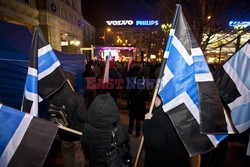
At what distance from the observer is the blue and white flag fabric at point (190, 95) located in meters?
2.26

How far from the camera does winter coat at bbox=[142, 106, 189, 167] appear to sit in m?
2.35

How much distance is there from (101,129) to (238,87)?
6.73 ft

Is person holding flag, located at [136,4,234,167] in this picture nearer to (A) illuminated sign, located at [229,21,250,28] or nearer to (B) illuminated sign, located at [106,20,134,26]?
(A) illuminated sign, located at [229,21,250,28]

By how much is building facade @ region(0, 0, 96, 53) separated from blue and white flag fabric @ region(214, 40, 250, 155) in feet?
54.6

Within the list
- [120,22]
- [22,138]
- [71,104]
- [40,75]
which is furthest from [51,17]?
[120,22]

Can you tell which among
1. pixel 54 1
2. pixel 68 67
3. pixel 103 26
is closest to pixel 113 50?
pixel 54 1

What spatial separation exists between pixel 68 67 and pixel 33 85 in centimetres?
558

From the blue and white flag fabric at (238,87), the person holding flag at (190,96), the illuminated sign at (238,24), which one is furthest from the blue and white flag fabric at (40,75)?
the illuminated sign at (238,24)

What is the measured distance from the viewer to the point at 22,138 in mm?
2049

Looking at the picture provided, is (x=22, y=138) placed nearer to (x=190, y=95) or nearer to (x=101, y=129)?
(x=101, y=129)

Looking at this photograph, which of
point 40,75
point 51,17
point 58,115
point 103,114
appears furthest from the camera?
point 51,17

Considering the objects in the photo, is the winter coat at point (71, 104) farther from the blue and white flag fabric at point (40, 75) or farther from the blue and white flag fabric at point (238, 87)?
the blue and white flag fabric at point (238, 87)

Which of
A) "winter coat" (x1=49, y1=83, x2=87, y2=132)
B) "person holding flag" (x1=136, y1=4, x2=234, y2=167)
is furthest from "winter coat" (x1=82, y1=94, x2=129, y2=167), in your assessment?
"winter coat" (x1=49, y1=83, x2=87, y2=132)

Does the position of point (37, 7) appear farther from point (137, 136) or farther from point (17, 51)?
point (137, 136)
